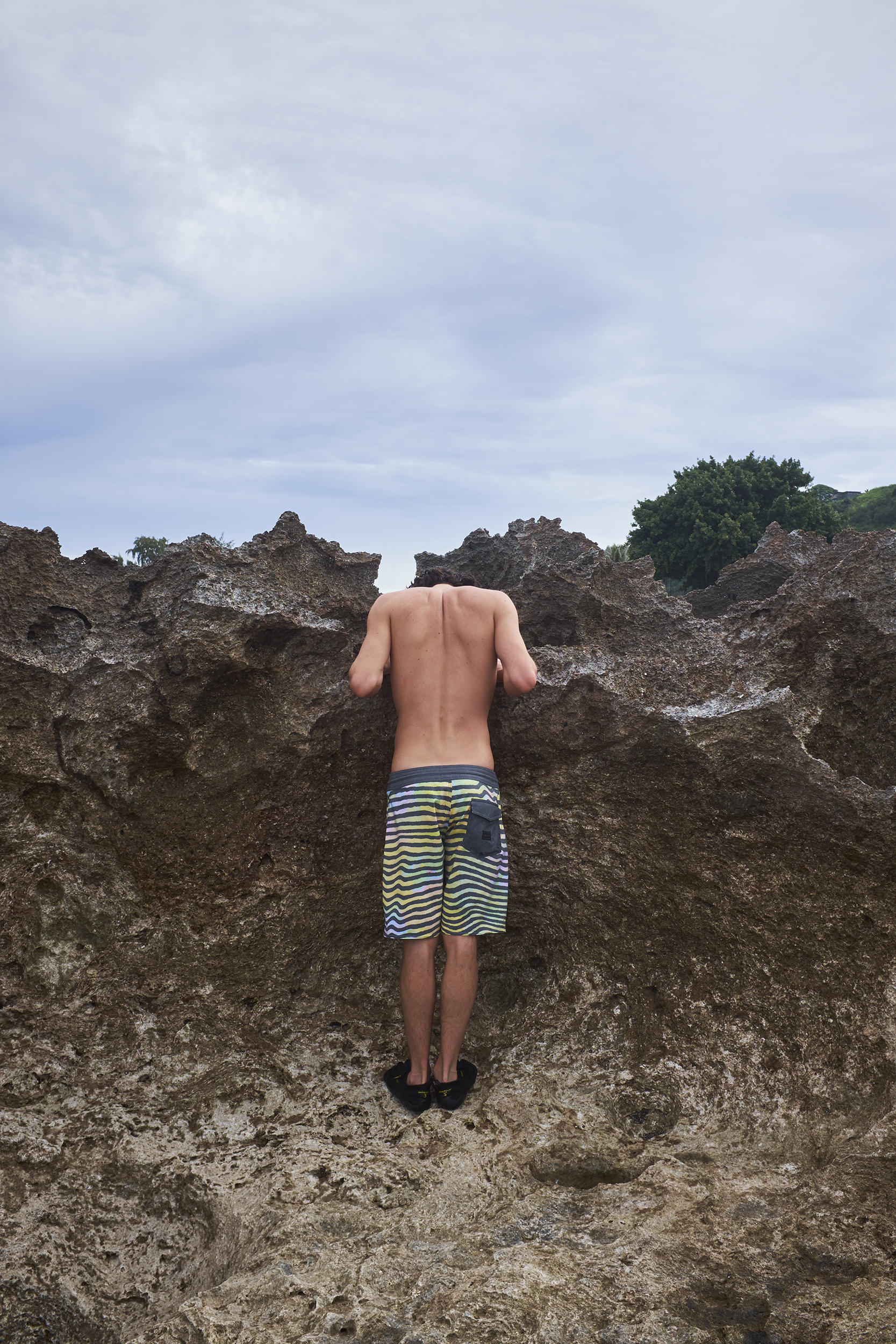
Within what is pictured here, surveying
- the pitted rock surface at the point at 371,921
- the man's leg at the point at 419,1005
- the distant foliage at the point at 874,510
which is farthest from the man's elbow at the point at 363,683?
the distant foliage at the point at 874,510

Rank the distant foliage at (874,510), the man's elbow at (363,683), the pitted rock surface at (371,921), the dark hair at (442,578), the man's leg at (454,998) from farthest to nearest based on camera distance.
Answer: the distant foliage at (874,510) → the dark hair at (442,578) → the man's leg at (454,998) → the man's elbow at (363,683) → the pitted rock surface at (371,921)

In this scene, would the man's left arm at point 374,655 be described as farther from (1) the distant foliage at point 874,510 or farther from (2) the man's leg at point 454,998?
(1) the distant foliage at point 874,510

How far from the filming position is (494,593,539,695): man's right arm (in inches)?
137

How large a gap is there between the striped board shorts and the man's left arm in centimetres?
40

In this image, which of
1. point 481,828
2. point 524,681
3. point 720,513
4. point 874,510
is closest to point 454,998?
point 481,828

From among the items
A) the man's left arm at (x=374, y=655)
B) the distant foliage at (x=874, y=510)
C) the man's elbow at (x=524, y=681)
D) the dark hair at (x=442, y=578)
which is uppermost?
the distant foliage at (x=874, y=510)

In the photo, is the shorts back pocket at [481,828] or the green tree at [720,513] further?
the green tree at [720,513]

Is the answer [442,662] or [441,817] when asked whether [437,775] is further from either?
[442,662]

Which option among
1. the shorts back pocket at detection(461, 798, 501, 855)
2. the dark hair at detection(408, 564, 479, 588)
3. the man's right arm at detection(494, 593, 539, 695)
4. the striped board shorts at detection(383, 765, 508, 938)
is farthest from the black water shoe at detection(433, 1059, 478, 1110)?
the dark hair at detection(408, 564, 479, 588)

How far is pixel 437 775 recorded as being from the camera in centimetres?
357

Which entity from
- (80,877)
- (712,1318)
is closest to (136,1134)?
(80,877)

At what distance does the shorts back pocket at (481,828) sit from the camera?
11.7 ft

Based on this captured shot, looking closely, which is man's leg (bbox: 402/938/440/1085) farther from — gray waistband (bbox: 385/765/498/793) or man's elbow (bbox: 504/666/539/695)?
man's elbow (bbox: 504/666/539/695)

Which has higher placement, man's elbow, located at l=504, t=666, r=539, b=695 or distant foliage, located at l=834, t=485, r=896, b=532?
distant foliage, located at l=834, t=485, r=896, b=532
